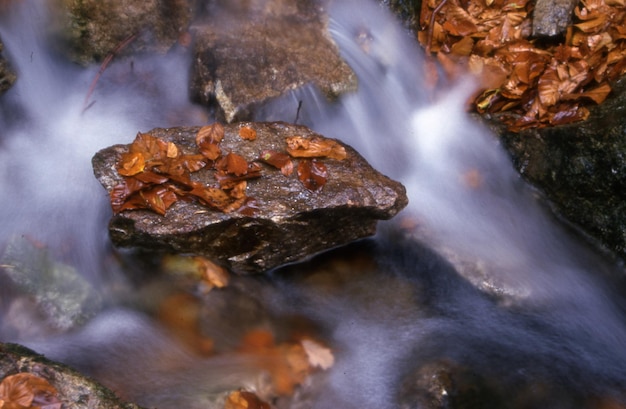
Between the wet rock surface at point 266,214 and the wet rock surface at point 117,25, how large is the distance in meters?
1.34

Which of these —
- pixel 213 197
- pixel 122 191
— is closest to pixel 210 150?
pixel 213 197

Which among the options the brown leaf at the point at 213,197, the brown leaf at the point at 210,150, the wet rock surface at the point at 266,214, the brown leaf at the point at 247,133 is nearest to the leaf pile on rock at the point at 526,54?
the wet rock surface at the point at 266,214

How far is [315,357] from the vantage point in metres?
3.78

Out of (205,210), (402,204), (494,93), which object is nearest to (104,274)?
(205,210)

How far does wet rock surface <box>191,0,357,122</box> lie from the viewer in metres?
4.55

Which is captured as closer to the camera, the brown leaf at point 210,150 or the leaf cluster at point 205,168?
the leaf cluster at point 205,168

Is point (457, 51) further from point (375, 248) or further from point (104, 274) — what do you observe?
point (104, 274)

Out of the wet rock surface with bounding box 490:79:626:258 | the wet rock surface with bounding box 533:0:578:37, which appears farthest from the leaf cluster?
the wet rock surface with bounding box 533:0:578:37

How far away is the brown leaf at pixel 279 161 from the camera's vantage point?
3.89 meters

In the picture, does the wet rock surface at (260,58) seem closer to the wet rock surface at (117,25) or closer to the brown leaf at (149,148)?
the wet rock surface at (117,25)

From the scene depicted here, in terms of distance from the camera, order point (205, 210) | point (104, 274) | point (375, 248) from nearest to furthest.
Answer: point (205, 210), point (104, 274), point (375, 248)

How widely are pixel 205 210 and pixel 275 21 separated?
7.52ft

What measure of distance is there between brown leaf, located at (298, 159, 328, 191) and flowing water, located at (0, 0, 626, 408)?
70 centimetres

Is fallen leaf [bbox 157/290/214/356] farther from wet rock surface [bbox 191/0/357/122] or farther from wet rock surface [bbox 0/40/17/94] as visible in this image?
wet rock surface [bbox 0/40/17/94]
